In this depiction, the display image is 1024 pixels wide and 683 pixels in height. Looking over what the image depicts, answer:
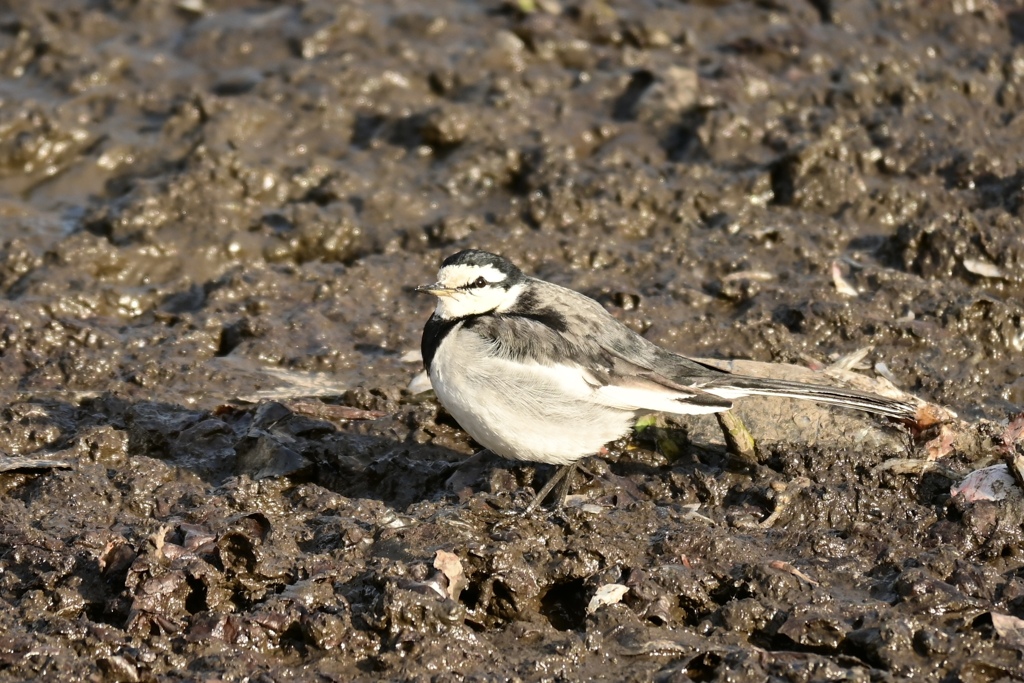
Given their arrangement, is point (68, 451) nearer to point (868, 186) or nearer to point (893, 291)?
point (893, 291)

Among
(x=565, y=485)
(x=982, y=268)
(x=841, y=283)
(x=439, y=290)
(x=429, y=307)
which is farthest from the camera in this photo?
(x=982, y=268)

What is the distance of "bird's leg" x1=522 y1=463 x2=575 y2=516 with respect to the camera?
674cm

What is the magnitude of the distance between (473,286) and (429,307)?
5.87 feet

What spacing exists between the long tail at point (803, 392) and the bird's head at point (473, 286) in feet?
4.17

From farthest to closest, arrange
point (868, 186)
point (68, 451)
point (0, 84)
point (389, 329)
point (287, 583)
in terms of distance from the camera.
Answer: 1. point (0, 84)
2. point (868, 186)
3. point (389, 329)
4. point (68, 451)
5. point (287, 583)

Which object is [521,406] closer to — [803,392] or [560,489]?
[560,489]

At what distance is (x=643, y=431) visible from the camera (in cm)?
757

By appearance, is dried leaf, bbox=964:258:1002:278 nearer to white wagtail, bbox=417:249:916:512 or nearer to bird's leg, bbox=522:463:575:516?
white wagtail, bbox=417:249:916:512

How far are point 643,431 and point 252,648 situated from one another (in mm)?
2857

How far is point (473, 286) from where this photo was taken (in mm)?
7352

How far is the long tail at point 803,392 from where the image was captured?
6816mm

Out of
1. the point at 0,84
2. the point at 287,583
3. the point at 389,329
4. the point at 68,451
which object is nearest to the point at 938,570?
the point at 287,583

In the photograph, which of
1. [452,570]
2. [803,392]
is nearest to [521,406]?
[452,570]

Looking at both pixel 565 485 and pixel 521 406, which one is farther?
pixel 565 485
